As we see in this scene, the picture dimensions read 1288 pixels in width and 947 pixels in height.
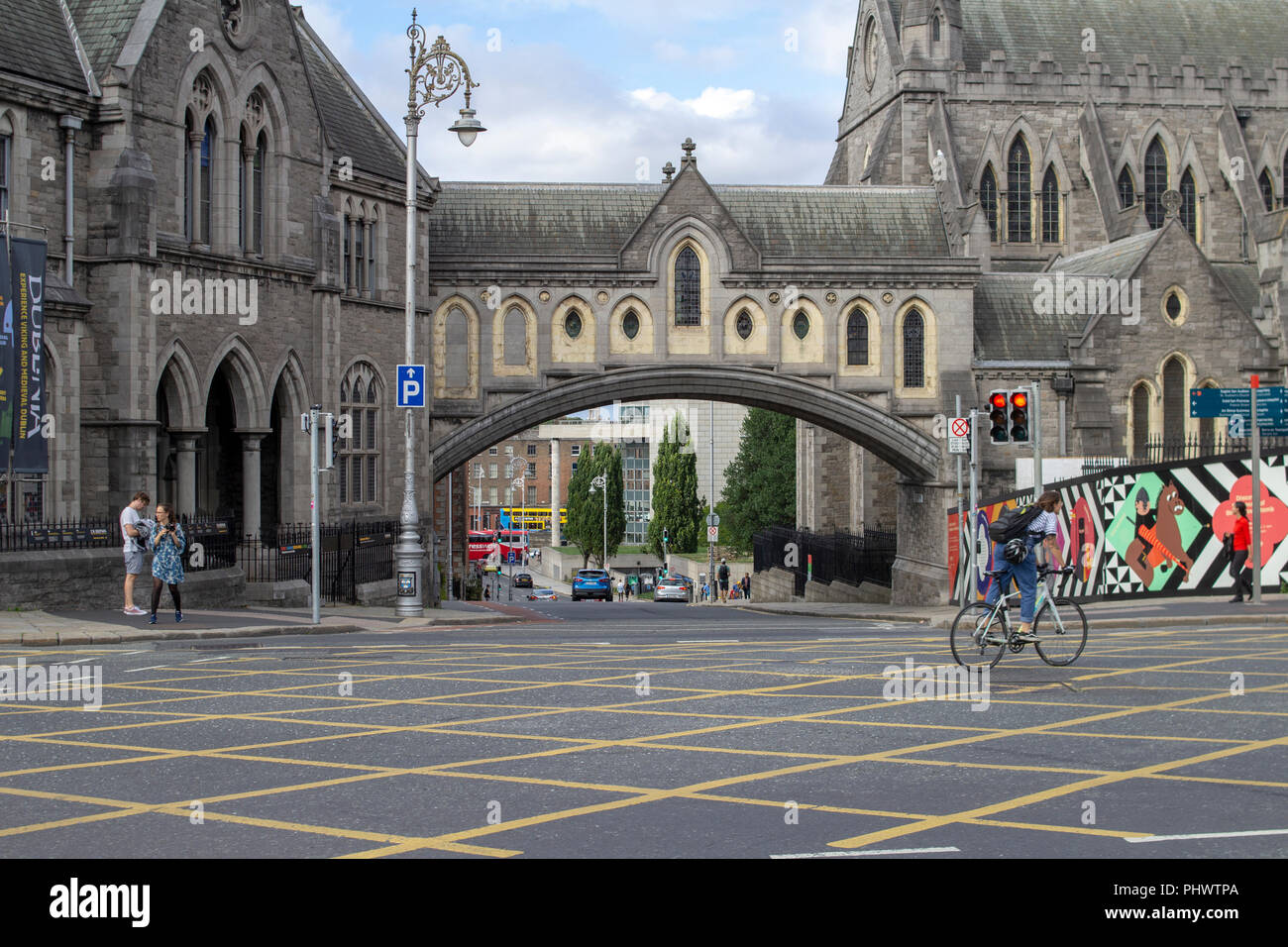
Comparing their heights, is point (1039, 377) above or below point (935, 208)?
below

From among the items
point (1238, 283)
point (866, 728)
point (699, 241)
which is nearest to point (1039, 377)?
point (699, 241)

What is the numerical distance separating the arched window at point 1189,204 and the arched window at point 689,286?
22.7 m

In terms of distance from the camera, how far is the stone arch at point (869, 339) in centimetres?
3734

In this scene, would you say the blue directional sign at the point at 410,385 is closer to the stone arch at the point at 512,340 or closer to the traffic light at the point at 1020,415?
the traffic light at the point at 1020,415

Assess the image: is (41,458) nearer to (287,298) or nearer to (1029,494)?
(287,298)

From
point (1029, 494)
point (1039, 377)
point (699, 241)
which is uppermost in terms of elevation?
point (699, 241)

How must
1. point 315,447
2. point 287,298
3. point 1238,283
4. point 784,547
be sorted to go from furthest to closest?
point 784,547, point 1238,283, point 287,298, point 315,447

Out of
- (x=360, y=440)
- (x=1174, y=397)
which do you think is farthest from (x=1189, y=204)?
(x=360, y=440)

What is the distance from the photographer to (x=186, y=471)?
27188 millimetres

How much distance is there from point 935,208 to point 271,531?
63.4 ft

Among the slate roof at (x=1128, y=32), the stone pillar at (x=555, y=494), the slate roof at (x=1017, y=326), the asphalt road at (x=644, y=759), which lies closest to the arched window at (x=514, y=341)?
the slate roof at (x=1017, y=326)

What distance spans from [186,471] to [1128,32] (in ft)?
133

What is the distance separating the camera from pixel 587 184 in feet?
126

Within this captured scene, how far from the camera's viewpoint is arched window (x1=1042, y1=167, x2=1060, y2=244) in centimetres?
5044
